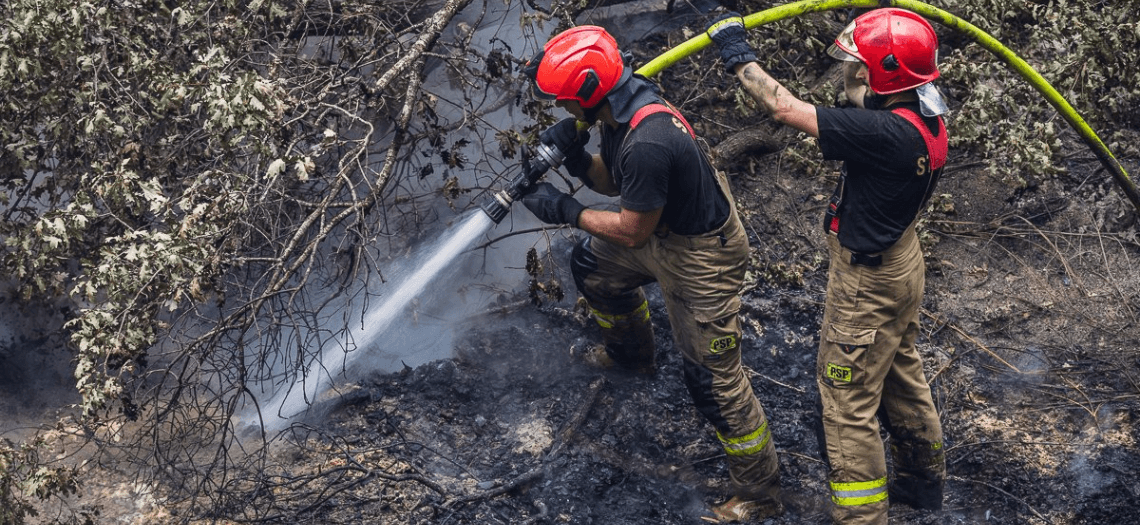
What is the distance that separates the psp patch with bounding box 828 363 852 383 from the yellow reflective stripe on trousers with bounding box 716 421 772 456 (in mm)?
479

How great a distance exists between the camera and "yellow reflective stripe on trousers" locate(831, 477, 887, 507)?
3.79m

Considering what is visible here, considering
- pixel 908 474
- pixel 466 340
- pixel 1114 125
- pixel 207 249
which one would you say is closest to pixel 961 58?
pixel 1114 125

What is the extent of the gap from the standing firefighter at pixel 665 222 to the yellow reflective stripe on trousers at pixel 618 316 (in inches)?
6.6

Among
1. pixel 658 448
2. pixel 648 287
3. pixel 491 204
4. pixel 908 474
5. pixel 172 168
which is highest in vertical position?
pixel 172 168

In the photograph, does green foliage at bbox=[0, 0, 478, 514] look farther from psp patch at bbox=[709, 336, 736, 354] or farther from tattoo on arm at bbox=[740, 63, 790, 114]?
tattoo on arm at bbox=[740, 63, 790, 114]

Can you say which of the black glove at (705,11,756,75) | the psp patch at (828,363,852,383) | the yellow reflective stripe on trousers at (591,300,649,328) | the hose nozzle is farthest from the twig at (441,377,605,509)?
the black glove at (705,11,756,75)

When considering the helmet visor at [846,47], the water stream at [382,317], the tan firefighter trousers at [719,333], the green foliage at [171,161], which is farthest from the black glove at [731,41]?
the water stream at [382,317]

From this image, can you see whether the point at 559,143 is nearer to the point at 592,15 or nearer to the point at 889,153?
the point at 889,153

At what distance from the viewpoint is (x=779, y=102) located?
351 centimetres

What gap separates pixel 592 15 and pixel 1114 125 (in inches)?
126

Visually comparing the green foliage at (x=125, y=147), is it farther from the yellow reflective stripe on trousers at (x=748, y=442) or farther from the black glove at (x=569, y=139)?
the yellow reflective stripe on trousers at (x=748, y=442)

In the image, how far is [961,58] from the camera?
502 cm

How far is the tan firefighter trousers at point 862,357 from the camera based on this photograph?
3697 millimetres

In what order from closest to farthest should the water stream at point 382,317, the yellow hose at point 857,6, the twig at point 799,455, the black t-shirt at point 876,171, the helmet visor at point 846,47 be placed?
the black t-shirt at point 876,171 < the helmet visor at point 846,47 < the yellow hose at point 857,6 < the twig at point 799,455 < the water stream at point 382,317
